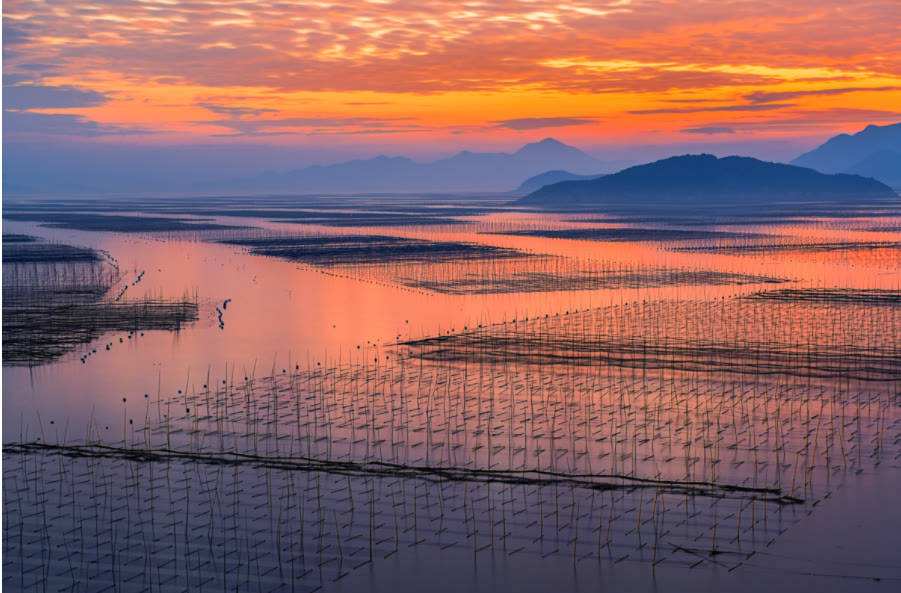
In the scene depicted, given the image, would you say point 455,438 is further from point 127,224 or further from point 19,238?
point 127,224

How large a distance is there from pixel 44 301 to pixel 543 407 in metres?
21.6

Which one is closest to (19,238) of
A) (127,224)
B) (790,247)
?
(127,224)

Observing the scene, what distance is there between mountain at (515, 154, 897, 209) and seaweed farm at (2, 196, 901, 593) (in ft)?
424

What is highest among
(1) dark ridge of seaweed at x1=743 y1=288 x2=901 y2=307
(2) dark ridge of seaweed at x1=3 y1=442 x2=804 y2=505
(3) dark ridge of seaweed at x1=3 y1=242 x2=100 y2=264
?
(3) dark ridge of seaweed at x1=3 y1=242 x2=100 y2=264

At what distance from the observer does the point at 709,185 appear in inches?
6900

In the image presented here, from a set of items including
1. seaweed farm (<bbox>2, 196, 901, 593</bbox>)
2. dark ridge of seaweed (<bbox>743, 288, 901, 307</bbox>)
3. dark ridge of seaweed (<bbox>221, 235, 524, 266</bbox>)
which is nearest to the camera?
seaweed farm (<bbox>2, 196, 901, 593</bbox>)

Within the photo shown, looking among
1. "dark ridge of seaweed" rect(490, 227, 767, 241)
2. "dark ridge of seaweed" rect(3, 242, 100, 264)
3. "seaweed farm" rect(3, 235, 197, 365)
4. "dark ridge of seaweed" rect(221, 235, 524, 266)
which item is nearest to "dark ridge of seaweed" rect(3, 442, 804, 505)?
"seaweed farm" rect(3, 235, 197, 365)

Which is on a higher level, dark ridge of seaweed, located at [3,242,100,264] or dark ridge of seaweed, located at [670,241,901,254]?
dark ridge of seaweed, located at [3,242,100,264]

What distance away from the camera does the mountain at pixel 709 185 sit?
16500 cm

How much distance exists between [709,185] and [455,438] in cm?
16784

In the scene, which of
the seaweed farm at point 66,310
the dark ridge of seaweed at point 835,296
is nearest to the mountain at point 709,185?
the seaweed farm at point 66,310

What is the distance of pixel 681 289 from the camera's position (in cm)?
3425

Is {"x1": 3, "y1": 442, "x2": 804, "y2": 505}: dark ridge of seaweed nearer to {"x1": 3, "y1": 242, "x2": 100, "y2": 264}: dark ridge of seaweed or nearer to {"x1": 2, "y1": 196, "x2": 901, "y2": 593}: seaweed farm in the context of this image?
{"x1": 2, "y1": 196, "x2": 901, "y2": 593}: seaweed farm

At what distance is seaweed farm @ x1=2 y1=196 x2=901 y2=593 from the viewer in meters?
11.4
